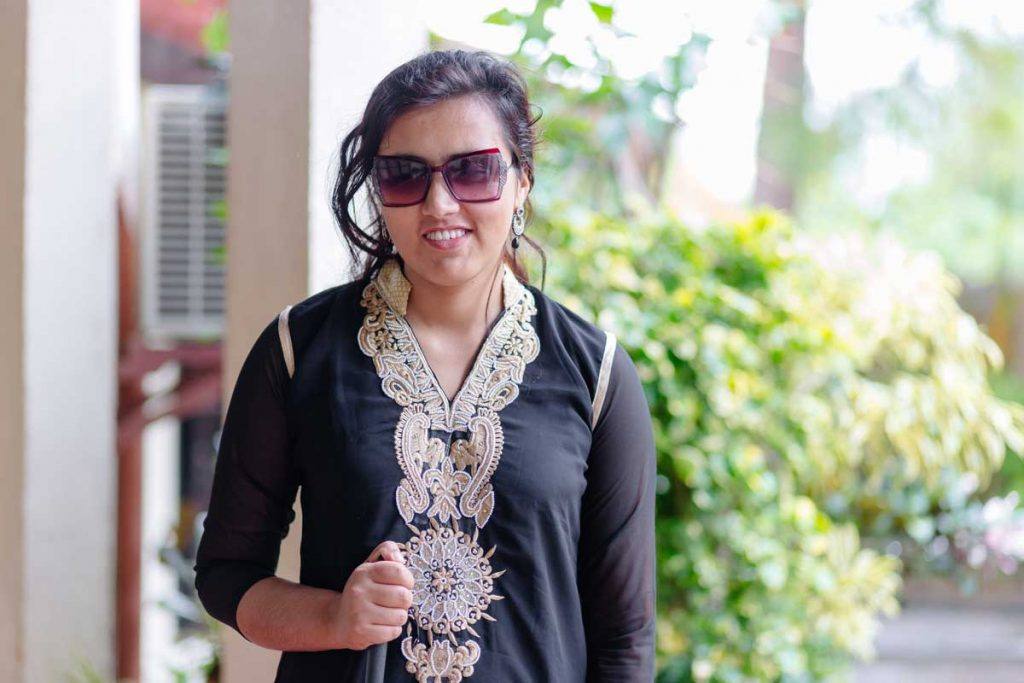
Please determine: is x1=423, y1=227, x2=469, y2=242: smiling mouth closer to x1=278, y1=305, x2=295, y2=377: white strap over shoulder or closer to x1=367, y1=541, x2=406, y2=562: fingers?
x1=278, y1=305, x2=295, y2=377: white strap over shoulder

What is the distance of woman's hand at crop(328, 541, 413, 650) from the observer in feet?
3.78

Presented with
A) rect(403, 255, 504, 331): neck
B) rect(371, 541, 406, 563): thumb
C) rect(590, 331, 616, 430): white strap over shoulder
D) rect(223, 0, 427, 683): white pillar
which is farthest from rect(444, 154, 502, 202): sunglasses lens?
rect(223, 0, 427, 683): white pillar

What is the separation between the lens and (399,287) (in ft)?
4.40

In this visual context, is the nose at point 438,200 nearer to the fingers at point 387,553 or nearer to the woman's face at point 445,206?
the woman's face at point 445,206

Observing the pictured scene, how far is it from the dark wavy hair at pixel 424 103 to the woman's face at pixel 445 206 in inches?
0.6

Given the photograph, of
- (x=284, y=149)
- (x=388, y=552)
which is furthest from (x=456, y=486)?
(x=284, y=149)

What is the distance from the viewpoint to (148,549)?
4328mm

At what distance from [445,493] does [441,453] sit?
0.04 meters

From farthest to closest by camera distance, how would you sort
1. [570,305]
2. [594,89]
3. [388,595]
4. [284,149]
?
1. [594,89]
2. [570,305]
3. [284,149]
4. [388,595]

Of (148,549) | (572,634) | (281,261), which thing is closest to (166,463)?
(148,549)

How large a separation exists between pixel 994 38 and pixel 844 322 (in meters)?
4.50

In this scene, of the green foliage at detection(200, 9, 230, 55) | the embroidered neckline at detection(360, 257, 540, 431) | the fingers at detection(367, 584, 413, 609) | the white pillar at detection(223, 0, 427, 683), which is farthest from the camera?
the green foliage at detection(200, 9, 230, 55)

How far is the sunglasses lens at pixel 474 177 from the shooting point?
1.22 metres

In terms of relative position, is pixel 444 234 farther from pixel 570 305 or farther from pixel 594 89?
pixel 594 89
